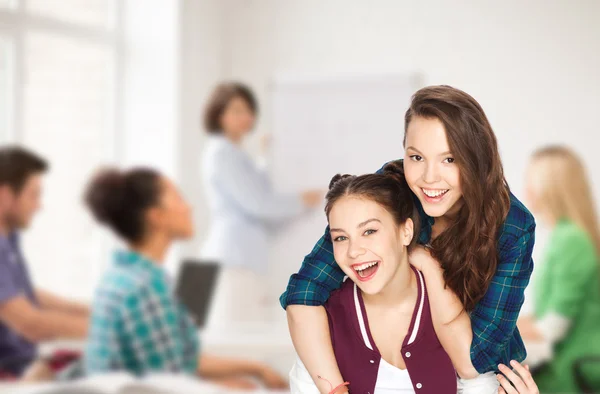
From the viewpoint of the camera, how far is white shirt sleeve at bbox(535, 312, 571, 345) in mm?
2716

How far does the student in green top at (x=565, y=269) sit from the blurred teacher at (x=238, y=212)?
0.96m

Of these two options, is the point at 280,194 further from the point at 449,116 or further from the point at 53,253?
the point at 449,116

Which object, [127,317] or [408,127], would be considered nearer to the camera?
[408,127]

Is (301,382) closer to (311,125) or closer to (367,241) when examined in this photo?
(367,241)

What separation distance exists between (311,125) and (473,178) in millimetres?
2561

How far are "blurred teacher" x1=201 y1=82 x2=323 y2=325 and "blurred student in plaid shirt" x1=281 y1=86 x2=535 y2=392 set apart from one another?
8.03 feet

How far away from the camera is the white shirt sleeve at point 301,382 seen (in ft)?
2.15

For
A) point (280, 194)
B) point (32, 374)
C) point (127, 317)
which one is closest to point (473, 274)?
point (127, 317)

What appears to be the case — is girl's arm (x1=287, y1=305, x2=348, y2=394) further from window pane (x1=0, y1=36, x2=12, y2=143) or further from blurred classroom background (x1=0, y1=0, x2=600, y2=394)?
window pane (x1=0, y1=36, x2=12, y2=143)

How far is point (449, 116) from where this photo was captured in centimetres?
59

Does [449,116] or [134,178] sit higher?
[449,116]

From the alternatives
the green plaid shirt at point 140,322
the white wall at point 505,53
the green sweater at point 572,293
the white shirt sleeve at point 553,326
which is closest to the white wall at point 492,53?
the white wall at point 505,53

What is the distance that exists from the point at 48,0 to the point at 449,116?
3589 mm

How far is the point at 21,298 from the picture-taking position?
2.61 meters
